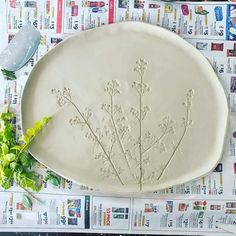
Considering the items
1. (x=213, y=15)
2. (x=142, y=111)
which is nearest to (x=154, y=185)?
(x=142, y=111)

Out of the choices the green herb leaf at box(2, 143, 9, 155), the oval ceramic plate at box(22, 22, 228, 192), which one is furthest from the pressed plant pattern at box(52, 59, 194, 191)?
the green herb leaf at box(2, 143, 9, 155)

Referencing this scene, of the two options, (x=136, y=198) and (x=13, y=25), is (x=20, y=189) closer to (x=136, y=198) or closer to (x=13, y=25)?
→ (x=136, y=198)

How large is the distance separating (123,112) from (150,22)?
214 millimetres

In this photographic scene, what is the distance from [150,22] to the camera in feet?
3.73

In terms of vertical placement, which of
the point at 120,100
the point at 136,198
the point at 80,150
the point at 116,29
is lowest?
the point at 136,198

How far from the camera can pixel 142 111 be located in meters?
1.12

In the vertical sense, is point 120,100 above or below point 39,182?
above

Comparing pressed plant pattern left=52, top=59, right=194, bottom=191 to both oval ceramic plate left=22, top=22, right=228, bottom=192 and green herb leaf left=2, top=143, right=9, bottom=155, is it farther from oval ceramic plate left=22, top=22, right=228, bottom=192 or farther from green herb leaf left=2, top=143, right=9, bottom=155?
green herb leaf left=2, top=143, right=9, bottom=155

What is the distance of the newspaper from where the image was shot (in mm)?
1131

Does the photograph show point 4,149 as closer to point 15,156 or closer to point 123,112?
point 15,156

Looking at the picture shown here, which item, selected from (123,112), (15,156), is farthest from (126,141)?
(15,156)

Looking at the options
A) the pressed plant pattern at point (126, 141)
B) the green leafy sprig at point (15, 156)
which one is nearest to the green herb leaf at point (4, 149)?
the green leafy sprig at point (15, 156)

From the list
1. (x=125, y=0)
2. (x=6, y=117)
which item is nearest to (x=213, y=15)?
(x=125, y=0)

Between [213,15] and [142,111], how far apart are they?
0.27m
